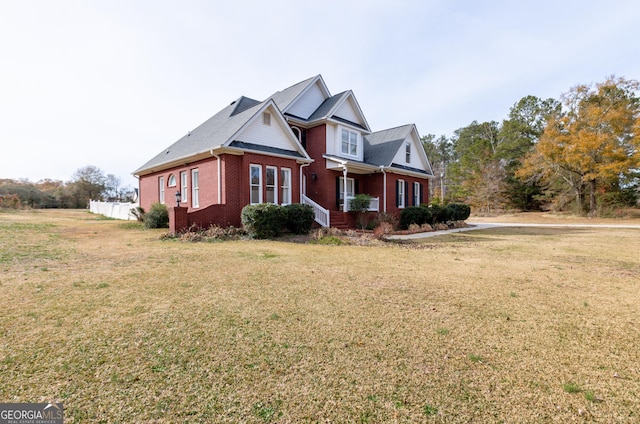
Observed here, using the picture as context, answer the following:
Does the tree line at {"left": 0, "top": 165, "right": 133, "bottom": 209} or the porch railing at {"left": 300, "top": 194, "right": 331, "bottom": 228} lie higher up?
the tree line at {"left": 0, "top": 165, "right": 133, "bottom": 209}

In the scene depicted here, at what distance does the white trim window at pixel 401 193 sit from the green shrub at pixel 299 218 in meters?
9.22

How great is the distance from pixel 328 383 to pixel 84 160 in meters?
67.8

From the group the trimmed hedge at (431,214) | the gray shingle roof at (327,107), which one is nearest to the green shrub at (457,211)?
the trimmed hedge at (431,214)

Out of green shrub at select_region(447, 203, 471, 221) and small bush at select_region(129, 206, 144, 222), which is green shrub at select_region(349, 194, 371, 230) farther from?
small bush at select_region(129, 206, 144, 222)

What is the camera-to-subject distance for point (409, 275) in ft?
19.9

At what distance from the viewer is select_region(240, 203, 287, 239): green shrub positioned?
38.9ft

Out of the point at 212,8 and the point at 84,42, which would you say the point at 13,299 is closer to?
the point at 84,42

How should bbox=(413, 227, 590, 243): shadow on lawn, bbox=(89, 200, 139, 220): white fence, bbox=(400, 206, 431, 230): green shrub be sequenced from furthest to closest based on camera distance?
bbox=(89, 200, 139, 220): white fence
bbox=(400, 206, 431, 230): green shrub
bbox=(413, 227, 590, 243): shadow on lawn

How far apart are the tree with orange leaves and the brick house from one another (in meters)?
15.4

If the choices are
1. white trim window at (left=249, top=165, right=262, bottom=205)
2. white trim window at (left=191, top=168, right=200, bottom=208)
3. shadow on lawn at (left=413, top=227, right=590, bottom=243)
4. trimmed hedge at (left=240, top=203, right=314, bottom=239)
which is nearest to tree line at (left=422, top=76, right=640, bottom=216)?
shadow on lawn at (left=413, top=227, right=590, bottom=243)

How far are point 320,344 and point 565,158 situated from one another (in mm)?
34082

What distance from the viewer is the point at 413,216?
17359 mm

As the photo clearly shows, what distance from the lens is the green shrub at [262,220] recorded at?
38.9 ft

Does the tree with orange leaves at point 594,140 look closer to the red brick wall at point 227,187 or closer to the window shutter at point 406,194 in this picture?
the window shutter at point 406,194
